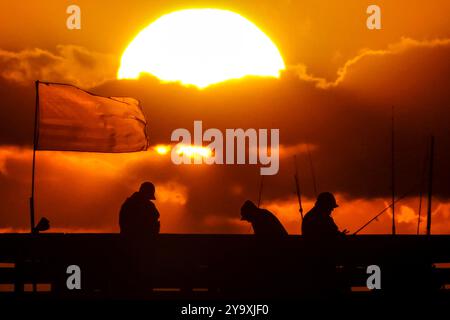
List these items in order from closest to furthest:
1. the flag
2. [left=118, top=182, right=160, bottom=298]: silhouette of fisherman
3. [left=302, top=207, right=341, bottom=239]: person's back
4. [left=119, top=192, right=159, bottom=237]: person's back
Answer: [left=118, top=182, right=160, bottom=298]: silhouette of fisherman < [left=302, top=207, right=341, bottom=239]: person's back < [left=119, top=192, right=159, bottom=237]: person's back < the flag

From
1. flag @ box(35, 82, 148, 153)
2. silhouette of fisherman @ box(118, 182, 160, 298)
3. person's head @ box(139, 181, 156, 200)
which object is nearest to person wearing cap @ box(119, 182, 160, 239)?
person's head @ box(139, 181, 156, 200)

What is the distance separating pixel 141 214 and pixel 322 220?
2590mm

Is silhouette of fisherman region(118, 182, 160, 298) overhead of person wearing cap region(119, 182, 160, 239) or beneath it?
beneath

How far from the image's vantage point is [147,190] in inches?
571

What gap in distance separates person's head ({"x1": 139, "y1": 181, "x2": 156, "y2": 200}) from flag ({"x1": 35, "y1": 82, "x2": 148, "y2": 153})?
403 cm

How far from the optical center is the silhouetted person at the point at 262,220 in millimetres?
13875

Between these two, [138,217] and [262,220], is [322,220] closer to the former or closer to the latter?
[262,220]

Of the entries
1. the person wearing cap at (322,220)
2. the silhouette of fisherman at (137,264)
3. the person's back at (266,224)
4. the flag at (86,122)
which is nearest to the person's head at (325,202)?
the person wearing cap at (322,220)

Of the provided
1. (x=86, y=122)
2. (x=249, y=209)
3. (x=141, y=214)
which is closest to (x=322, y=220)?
(x=249, y=209)

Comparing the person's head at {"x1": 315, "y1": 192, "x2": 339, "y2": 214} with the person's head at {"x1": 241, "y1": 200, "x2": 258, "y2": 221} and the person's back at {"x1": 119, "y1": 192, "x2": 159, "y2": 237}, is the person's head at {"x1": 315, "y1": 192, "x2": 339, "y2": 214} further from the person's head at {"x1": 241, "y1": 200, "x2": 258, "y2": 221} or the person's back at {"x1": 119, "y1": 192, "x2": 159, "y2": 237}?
the person's back at {"x1": 119, "y1": 192, "x2": 159, "y2": 237}

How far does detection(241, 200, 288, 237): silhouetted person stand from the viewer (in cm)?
1388
